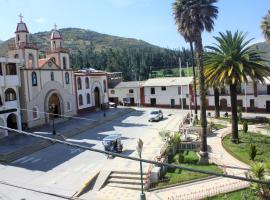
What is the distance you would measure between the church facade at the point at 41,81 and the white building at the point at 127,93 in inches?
773

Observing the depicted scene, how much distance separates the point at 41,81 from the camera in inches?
1828

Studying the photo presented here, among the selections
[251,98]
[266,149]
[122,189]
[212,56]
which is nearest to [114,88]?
[251,98]

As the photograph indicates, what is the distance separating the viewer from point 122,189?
22391mm

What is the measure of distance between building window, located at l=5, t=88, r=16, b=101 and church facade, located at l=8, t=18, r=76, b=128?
184 centimetres

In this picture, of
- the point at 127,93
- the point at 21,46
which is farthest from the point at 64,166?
the point at 127,93

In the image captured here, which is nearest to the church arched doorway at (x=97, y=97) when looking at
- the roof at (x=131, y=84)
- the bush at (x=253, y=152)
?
the roof at (x=131, y=84)

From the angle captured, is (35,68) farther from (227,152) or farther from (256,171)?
(256,171)

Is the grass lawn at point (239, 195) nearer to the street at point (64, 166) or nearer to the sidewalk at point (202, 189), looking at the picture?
the sidewalk at point (202, 189)

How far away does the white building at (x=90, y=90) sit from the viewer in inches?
2239

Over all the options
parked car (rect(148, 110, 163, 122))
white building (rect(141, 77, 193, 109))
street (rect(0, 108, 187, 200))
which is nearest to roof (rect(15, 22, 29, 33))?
street (rect(0, 108, 187, 200))

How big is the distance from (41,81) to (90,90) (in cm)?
1482

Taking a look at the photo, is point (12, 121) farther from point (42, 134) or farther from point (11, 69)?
point (11, 69)

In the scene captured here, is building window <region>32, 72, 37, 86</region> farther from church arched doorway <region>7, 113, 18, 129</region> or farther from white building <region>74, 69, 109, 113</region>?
white building <region>74, 69, 109, 113</region>

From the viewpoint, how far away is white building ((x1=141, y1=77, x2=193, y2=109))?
65.2 meters
